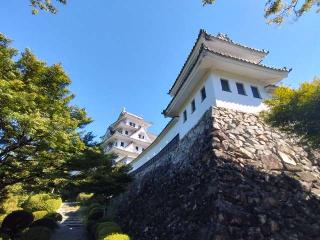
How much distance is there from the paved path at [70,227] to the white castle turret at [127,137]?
12.2 meters

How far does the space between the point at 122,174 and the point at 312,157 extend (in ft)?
38.9

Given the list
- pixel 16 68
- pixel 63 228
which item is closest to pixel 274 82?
pixel 16 68

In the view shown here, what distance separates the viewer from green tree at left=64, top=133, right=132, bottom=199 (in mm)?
11930

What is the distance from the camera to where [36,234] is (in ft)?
42.3

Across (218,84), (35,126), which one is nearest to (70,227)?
(35,126)

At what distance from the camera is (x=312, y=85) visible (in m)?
7.79

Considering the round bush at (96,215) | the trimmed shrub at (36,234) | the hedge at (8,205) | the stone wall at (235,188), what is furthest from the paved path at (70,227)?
the stone wall at (235,188)

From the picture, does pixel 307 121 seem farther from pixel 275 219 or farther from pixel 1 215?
pixel 1 215

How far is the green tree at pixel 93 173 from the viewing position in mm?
11930

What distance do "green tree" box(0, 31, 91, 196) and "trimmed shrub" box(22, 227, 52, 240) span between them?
11.2 ft

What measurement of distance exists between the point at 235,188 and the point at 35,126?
24.4 feet

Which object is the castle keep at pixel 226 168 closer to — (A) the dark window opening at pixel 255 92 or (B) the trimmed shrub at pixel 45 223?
(A) the dark window opening at pixel 255 92

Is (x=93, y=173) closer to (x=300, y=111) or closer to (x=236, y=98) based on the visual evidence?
(x=236, y=98)

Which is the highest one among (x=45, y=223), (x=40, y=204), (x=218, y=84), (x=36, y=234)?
(x=218, y=84)
